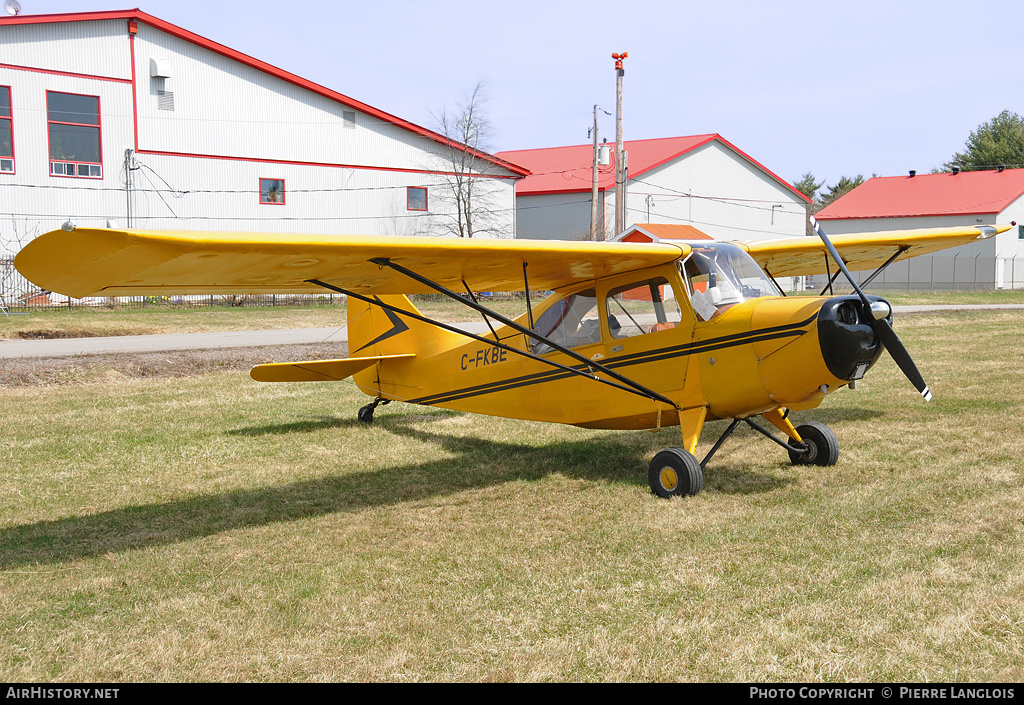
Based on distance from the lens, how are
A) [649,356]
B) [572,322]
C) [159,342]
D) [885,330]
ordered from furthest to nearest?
[159,342], [572,322], [649,356], [885,330]

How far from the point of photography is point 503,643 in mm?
4020

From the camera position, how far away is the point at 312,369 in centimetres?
934

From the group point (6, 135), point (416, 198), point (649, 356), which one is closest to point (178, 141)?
point (6, 135)

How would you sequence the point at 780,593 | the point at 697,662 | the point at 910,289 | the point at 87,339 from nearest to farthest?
1. the point at 697,662
2. the point at 780,593
3. the point at 87,339
4. the point at 910,289

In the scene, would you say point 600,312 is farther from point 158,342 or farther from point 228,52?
point 228,52

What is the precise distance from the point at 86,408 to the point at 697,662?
10.0 meters

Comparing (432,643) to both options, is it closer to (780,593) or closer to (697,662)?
(697,662)

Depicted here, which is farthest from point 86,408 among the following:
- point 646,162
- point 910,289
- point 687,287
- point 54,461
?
point 910,289

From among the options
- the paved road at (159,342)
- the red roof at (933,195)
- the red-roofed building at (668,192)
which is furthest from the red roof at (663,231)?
the red roof at (933,195)

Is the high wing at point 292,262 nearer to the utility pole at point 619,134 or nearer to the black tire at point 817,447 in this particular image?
the black tire at point 817,447

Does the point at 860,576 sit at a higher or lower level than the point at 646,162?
lower

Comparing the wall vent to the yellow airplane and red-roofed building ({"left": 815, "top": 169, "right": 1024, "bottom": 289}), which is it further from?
red-roofed building ({"left": 815, "top": 169, "right": 1024, "bottom": 289})

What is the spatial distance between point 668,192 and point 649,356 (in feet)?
124

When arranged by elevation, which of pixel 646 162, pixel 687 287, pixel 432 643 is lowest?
pixel 432 643
